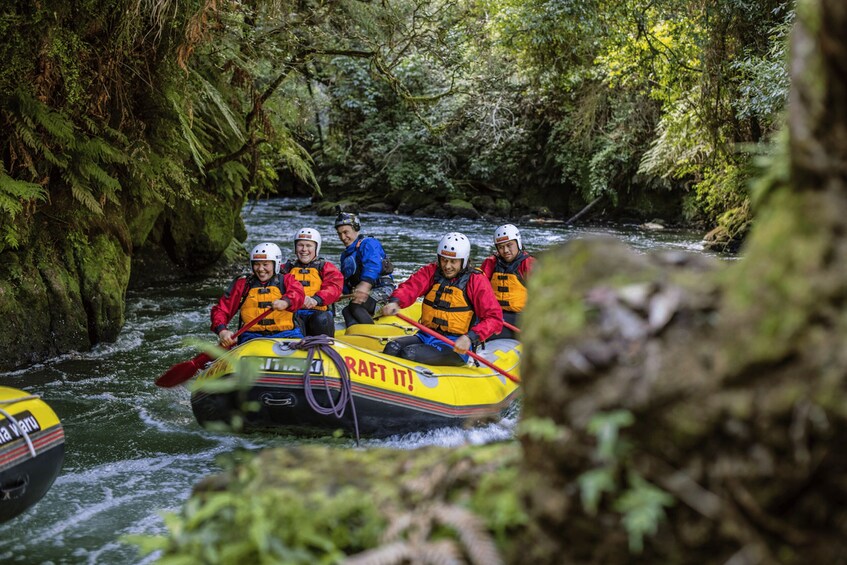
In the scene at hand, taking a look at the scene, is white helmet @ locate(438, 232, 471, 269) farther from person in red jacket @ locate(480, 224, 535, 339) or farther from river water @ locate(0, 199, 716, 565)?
river water @ locate(0, 199, 716, 565)

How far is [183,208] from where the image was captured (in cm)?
1283

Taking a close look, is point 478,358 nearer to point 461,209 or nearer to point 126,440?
point 126,440

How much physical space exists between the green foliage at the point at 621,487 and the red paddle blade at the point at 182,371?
603 centimetres

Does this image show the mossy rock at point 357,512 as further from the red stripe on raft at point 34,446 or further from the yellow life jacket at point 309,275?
the yellow life jacket at point 309,275

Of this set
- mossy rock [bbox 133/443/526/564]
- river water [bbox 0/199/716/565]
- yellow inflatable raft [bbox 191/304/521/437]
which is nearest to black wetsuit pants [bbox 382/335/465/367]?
yellow inflatable raft [bbox 191/304/521/437]

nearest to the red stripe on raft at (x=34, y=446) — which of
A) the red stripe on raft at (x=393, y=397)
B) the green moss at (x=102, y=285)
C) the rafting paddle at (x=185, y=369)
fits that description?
the red stripe on raft at (x=393, y=397)

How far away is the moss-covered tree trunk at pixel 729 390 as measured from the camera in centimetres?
146

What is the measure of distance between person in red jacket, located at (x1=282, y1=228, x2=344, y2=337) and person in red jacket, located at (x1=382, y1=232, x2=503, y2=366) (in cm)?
68

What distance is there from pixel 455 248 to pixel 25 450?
396 centimetres

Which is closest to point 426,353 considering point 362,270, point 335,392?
point 335,392

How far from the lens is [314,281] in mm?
7836

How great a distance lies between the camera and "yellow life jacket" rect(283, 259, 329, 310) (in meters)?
7.79

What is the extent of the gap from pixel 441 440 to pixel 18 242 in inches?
180

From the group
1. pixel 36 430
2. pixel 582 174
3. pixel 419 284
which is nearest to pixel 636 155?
pixel 582 174
